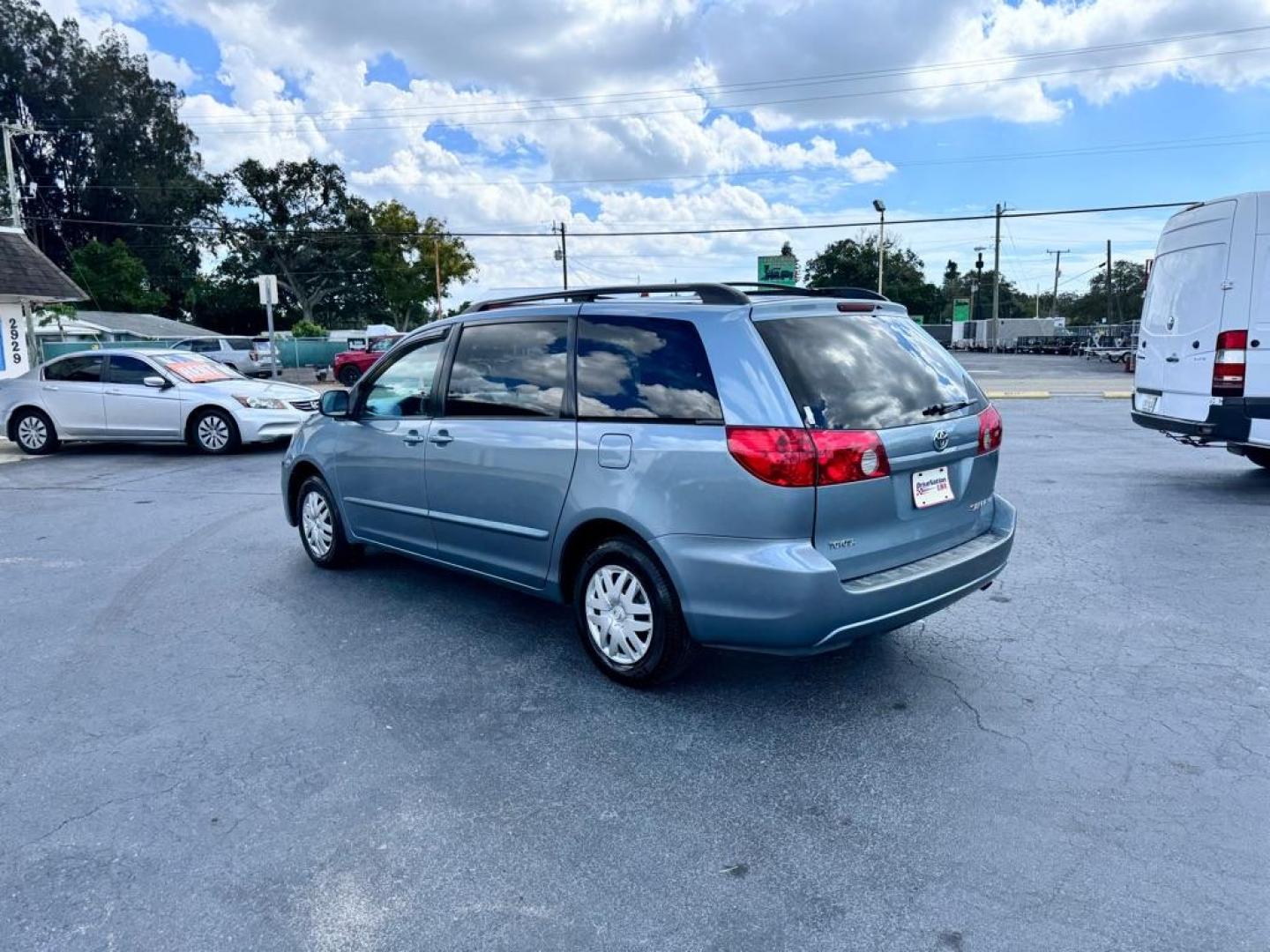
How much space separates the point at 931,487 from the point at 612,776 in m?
1.84

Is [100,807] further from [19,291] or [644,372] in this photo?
[19,291]

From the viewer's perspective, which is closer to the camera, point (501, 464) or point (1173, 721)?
point (1173, 721)

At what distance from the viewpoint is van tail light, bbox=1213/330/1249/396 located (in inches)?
302

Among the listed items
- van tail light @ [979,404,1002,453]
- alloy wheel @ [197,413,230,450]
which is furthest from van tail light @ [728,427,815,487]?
alloy wheel @ [197,413,230,450]

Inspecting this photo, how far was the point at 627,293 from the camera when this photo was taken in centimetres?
430

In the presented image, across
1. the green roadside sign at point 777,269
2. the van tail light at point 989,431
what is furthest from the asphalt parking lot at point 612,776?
the green roadside sign at point 777,269

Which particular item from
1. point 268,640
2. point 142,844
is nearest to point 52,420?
→ point 268,640

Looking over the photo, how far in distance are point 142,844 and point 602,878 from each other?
1539mm

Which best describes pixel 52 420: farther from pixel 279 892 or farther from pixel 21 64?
pixel 21 64

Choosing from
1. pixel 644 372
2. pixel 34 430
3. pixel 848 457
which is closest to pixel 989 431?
pixel 848 457

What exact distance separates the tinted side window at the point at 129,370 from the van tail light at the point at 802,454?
37.3ft

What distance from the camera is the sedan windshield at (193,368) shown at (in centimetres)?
1231

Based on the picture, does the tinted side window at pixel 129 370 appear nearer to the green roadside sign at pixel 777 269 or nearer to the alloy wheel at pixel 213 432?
the alloy wheel at pixel 213 432

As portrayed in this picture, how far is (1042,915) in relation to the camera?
2.48 meters
